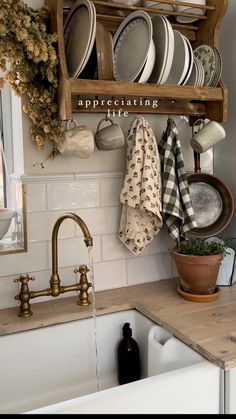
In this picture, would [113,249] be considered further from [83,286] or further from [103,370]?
[103,370]

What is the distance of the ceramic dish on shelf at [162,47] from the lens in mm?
1249

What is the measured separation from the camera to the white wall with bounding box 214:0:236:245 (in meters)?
1.53

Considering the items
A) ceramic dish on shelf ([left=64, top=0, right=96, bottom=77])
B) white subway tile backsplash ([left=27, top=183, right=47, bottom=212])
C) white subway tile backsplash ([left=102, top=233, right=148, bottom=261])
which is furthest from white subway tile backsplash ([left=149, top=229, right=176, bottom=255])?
ceramic dish on shelf ([left=64, top=0, right=96, bottom=77])

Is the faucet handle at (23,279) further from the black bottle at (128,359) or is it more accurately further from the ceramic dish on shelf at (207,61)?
the ceramic dish on shelf at (207,61)

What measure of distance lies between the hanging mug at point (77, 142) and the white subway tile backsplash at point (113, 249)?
1.11 ft

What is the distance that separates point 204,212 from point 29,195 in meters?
0.65

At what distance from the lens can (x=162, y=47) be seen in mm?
1269

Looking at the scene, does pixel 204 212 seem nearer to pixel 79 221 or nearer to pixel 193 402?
pixel 79 221

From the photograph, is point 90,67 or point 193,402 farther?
point 90,67

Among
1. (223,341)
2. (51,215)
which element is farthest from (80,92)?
(223,341)

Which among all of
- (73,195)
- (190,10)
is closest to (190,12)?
(190,10)

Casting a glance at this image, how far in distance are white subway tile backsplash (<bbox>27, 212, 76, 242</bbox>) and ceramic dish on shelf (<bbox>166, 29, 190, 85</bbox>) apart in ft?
1.97

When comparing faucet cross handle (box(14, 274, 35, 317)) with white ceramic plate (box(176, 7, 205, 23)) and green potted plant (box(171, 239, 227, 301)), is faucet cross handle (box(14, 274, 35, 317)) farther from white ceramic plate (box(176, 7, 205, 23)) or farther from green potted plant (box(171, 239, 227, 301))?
white ceramic plate (box(176, 7, 205, 23))

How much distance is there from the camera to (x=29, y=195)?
4.36 feet
